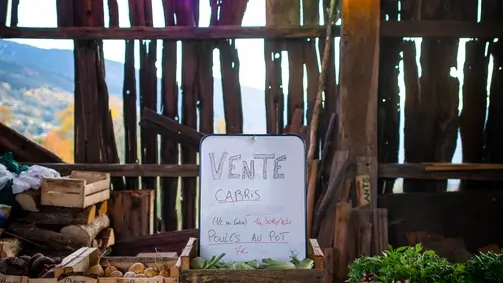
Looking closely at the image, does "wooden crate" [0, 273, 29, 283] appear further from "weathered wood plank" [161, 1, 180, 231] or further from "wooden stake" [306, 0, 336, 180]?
"wooden stake" [306, 0, 336, 180]

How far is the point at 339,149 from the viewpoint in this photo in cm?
617

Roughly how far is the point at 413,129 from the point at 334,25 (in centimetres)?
148

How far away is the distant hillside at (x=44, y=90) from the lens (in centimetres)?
669

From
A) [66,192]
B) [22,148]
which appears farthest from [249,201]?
[22,148]

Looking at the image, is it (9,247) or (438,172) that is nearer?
(9,247)

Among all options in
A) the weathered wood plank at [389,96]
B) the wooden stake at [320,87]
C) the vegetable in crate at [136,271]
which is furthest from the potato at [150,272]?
the weathered wood plank at [389,96]

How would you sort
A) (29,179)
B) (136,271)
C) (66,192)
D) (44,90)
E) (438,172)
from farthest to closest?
(44,90) → (438,172) → (29,179) → (66,192) → (136,271)

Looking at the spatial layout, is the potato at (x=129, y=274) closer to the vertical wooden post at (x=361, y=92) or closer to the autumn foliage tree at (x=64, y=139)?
the vertical wooden post at (x=361, y=92)

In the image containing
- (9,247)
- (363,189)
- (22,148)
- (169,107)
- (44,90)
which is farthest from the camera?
(44,90)

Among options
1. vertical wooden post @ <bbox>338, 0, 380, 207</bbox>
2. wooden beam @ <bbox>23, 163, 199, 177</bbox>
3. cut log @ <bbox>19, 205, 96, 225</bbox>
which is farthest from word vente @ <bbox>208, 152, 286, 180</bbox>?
wooden beam @ <bbox>23, 163, 199, 177</bbox>

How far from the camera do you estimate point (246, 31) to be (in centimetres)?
641

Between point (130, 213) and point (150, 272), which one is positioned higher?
point (150, 272)

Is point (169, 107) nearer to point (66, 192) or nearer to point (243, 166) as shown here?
point (66, 192)

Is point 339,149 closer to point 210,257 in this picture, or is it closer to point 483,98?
point 483,98
